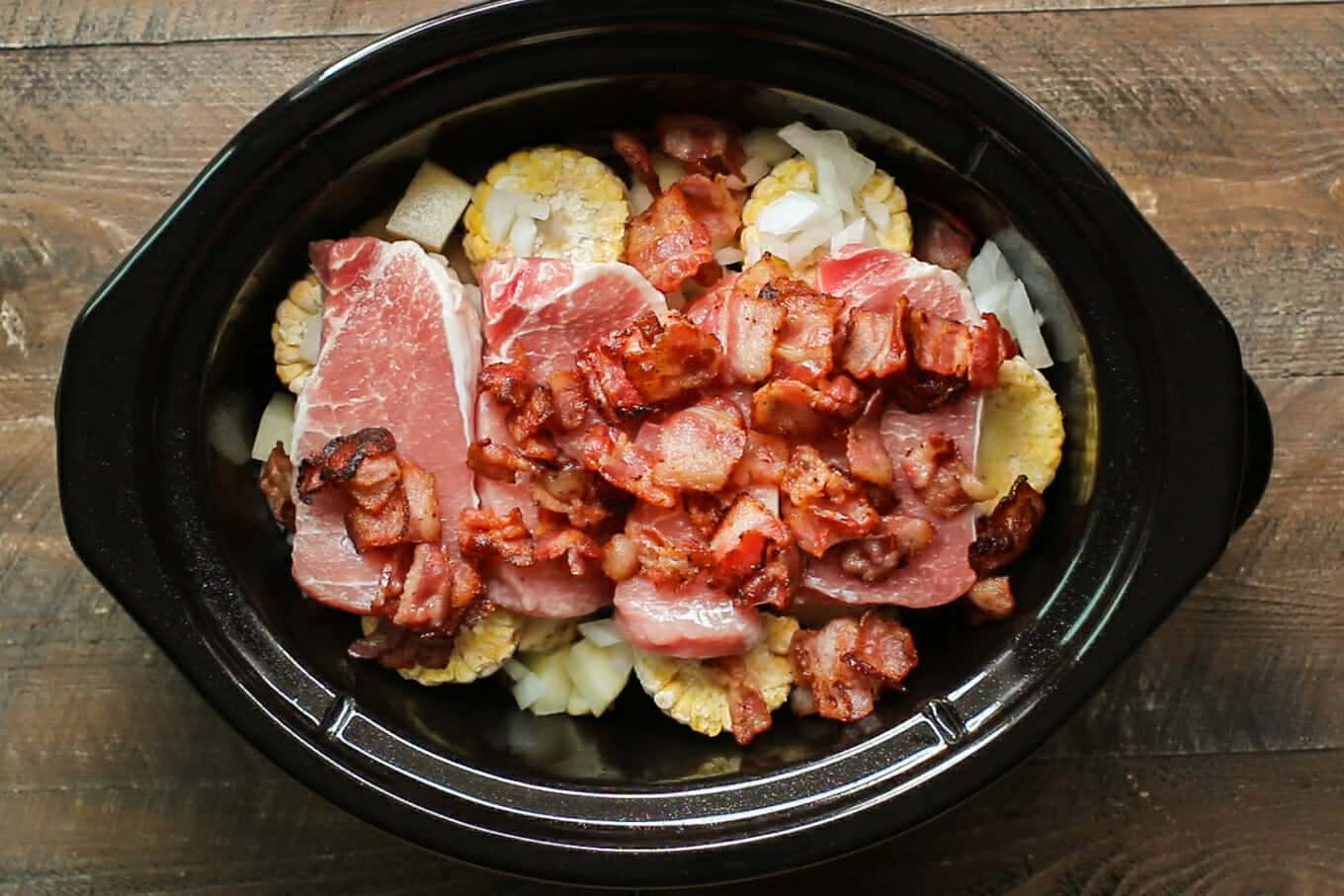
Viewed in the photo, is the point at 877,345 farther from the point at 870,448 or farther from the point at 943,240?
the point at 943,240

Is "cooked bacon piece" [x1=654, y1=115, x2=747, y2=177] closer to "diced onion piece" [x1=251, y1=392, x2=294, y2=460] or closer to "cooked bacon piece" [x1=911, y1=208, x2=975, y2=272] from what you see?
"cooked bacon piece" [x1=911, y1=208, x2=975, y2=272]

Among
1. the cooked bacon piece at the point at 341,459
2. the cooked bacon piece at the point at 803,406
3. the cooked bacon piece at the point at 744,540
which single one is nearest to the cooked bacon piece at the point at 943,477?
the cooked bacon piece at the point at 803,406

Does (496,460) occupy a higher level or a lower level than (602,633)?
A: higher

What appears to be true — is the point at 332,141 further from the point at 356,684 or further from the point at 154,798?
the point at 154,798

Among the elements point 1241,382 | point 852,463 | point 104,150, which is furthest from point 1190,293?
point 104,150

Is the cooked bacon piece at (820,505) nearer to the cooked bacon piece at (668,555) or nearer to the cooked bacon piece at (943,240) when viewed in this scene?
the cooked bacon piece at (668,555)

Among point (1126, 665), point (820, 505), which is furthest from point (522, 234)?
point (1126, 665)
